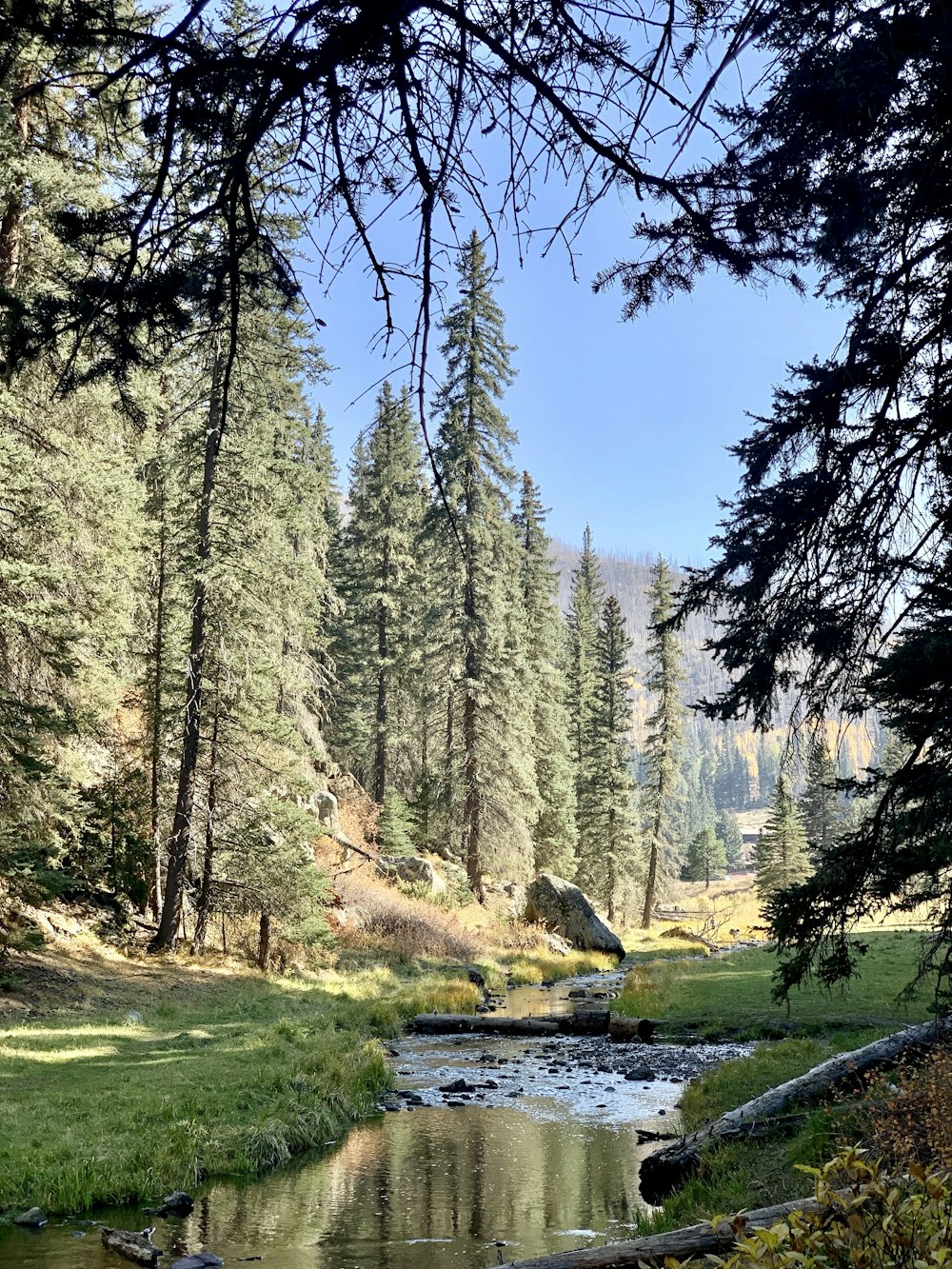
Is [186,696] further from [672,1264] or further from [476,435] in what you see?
[672,1264]

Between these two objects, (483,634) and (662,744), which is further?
(662,744)

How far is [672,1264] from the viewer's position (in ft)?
7.75

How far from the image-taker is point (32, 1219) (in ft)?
25.8

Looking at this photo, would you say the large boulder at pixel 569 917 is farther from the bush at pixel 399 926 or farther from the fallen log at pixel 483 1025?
the fallen log at pixel 483 1025

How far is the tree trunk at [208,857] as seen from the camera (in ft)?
66.2

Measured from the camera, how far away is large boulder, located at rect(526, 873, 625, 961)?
107 feet

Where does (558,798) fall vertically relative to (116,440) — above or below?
below

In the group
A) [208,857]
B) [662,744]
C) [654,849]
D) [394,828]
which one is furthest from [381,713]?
[208,857]

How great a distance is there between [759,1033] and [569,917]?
687 inches

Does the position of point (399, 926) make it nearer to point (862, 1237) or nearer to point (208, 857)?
point (208, 857)

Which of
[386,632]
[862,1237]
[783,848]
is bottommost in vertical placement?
[783,848]

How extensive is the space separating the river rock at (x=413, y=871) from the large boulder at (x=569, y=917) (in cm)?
390

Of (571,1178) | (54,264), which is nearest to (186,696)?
(54,264)

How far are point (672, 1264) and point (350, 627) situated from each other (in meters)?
46.4
